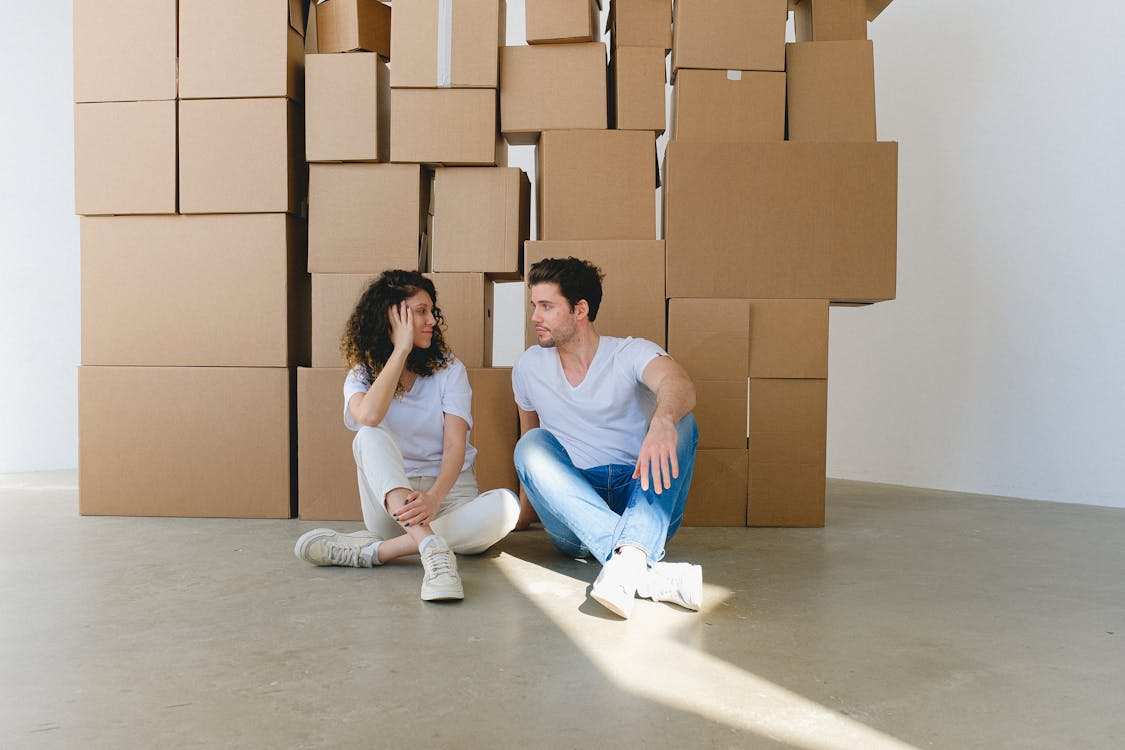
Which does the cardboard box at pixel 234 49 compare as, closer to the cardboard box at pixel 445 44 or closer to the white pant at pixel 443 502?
the cardboard box at pixel 445 44

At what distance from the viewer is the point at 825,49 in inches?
102

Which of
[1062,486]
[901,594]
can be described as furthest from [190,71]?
[1062,486]

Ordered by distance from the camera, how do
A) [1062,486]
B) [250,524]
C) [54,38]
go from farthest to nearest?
[54,38], [1062,486], [250,524]

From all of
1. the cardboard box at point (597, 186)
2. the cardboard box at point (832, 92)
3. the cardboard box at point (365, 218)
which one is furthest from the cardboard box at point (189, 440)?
the cardboard box at point (832, 92)

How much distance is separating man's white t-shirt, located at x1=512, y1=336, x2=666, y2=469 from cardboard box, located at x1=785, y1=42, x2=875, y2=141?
1.02 meters

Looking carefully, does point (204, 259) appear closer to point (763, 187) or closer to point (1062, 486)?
point (763, 187)

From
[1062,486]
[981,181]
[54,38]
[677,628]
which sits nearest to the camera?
[677,628]

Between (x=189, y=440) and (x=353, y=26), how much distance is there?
138 cm

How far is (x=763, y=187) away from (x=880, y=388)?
159 centimetres

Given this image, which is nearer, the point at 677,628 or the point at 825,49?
the point at 677,628

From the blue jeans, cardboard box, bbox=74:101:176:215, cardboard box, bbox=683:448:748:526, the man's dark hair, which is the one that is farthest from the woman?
cardboard box, bbox=74:101:176:215

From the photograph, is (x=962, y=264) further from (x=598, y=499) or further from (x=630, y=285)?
(x=598, y=499)

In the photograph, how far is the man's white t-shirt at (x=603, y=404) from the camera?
200 cm

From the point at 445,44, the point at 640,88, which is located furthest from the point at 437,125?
the point at 640,88
